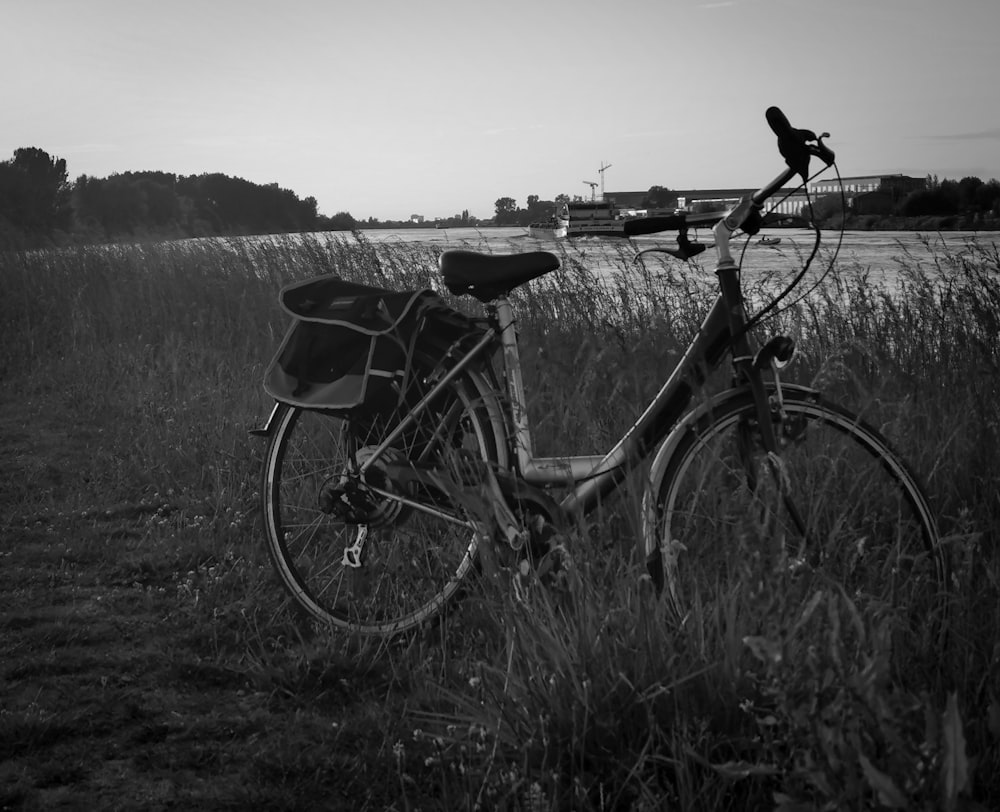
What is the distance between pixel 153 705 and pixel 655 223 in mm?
2172

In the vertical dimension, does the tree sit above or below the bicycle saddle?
above

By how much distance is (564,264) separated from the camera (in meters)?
8.63

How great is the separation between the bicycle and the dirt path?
1.37 feet

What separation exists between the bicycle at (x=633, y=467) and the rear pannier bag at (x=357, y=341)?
6 cm

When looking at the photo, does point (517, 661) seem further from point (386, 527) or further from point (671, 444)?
point (386, 527)

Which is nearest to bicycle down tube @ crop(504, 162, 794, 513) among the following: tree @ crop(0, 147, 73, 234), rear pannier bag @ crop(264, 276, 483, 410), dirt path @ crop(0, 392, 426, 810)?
rear pannier bag @ crop(264, 276, 483, 410)

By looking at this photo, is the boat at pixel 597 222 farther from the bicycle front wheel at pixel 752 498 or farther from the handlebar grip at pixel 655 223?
the bicycle front wheel at pixel 752 498

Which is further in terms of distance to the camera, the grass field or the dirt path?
the dirt path

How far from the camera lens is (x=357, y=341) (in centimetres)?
331

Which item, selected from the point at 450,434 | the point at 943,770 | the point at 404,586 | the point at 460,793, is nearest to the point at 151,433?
the point at 404,586

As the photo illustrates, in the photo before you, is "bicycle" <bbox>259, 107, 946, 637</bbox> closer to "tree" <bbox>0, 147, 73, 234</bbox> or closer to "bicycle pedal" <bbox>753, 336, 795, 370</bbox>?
"bicycle pedal" <bbox>753, 336, 795, 370</bbox>

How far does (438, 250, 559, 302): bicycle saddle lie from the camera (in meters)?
3.02

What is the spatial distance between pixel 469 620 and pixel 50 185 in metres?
63.4

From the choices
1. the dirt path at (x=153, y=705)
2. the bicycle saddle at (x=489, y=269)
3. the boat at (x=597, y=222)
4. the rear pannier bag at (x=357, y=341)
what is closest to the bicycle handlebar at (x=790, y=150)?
the boat at (x=597, y=222)
